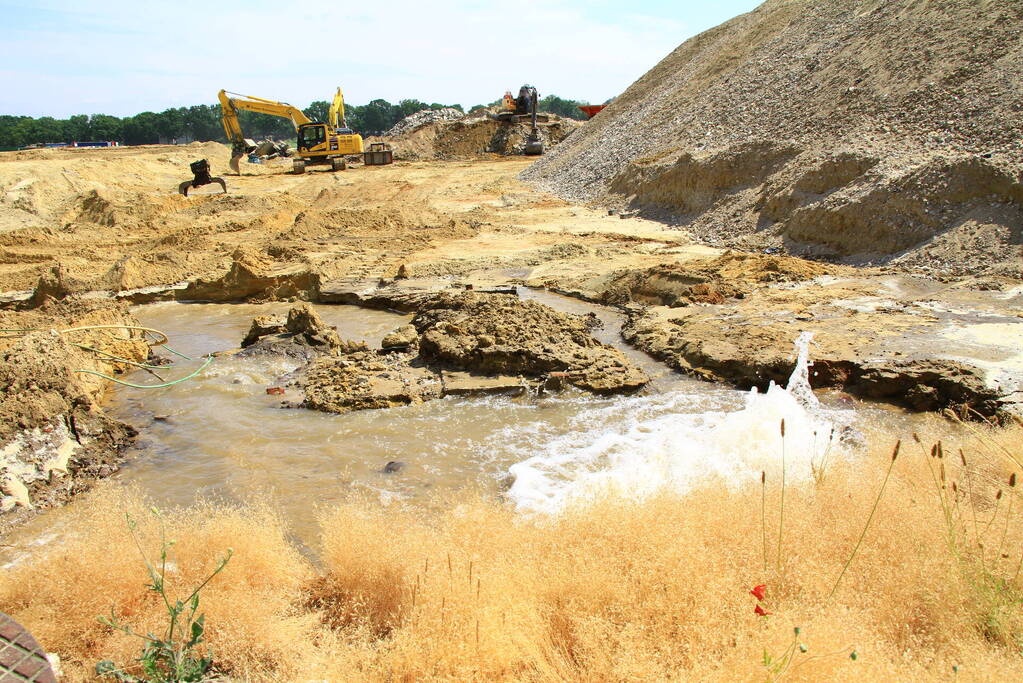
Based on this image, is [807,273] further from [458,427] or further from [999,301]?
[458,427]

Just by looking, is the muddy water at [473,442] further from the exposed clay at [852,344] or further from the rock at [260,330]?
the rock at [260,330]

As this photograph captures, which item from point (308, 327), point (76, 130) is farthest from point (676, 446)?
point (76, 130)

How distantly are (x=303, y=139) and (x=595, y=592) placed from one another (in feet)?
97.3

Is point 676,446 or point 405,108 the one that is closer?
point 676,446

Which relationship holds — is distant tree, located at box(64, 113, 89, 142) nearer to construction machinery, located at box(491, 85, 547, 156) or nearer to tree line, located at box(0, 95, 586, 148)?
tree line, located at box(0, 95, 586, 148)

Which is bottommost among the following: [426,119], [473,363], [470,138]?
[473,363]

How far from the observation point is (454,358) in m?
7.62

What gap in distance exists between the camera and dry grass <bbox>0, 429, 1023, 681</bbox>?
2.78m

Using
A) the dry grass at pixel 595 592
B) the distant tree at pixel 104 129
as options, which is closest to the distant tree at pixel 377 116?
the distant tree at pixel 104 129

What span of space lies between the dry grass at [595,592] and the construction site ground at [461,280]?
252 cm

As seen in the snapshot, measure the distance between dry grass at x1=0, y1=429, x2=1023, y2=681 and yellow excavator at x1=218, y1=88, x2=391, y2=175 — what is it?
1056 inches

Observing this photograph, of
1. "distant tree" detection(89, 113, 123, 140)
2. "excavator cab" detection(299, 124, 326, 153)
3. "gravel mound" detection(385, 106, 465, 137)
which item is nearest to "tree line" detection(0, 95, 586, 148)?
"distant tree" detection(89, 113, 123, 140)

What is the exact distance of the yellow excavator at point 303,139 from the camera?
28.3 m

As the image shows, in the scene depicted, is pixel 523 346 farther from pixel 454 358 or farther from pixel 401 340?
pixel 401 340
